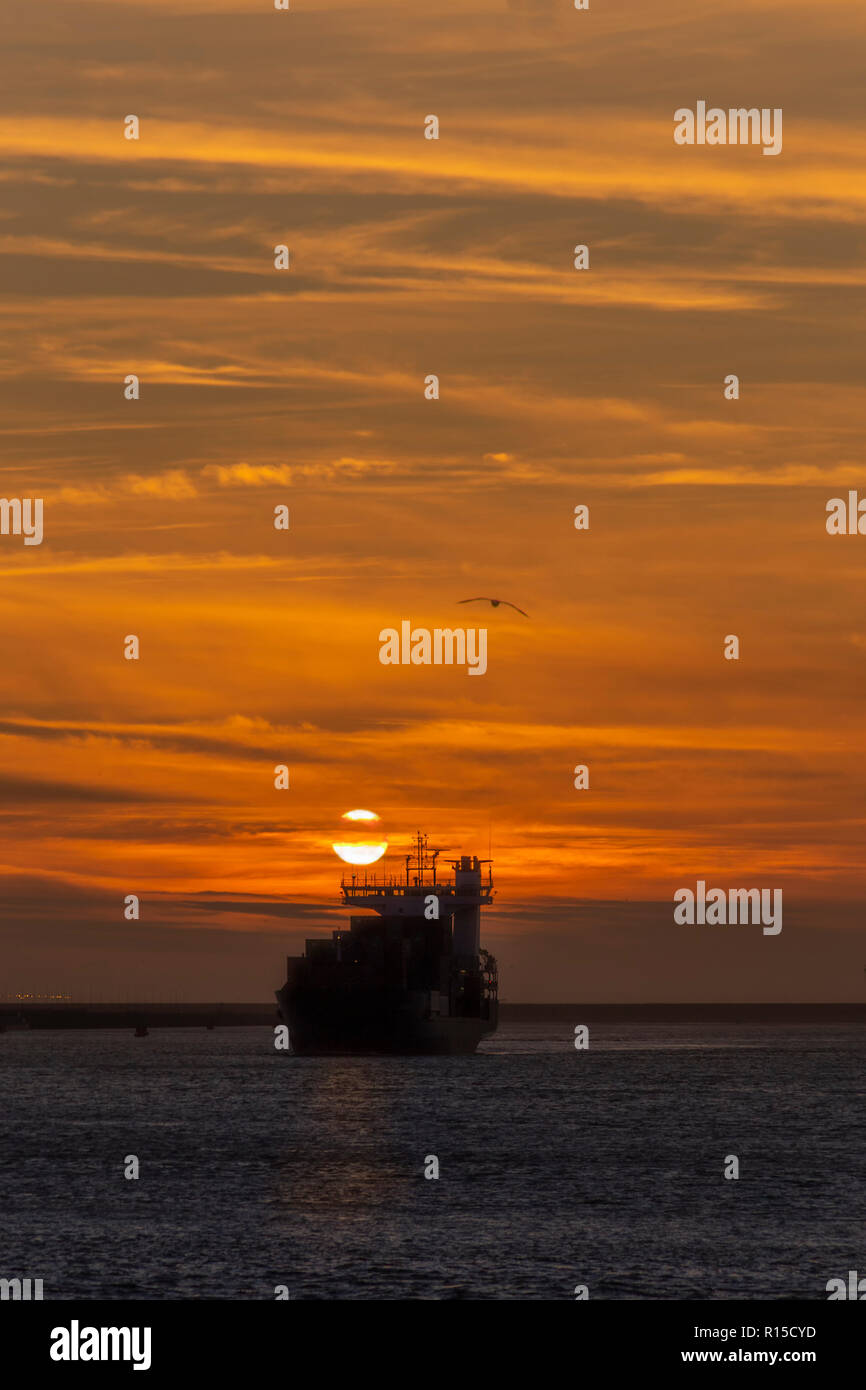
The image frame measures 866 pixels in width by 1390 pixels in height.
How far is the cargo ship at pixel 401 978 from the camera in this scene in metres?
143

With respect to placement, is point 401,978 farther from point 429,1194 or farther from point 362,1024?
point 429,1194

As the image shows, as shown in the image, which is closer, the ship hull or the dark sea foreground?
the dark sea foreground

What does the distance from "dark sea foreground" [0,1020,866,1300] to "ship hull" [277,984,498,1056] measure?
2688 centimetres

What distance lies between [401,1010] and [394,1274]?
343ft

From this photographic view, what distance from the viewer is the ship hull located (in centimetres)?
14188

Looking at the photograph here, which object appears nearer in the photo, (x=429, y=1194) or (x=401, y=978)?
(x=429, y=1194)

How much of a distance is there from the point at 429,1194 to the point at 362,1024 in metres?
88.8

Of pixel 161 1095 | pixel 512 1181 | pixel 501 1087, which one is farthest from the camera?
pixel 501 1087

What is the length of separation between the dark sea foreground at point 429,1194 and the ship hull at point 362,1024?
2688 centimetres

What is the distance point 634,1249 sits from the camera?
4272 centimetres

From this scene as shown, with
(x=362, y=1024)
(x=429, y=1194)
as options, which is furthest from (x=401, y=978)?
(x=429, y=1194)

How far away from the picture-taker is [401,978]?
149625mm
